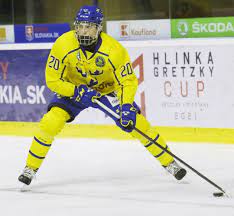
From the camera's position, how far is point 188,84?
23.4 feet

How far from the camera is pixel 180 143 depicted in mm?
7059

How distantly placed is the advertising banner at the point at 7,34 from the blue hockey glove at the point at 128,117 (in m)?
3.14

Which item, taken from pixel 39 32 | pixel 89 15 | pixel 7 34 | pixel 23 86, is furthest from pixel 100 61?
pixel 7 34

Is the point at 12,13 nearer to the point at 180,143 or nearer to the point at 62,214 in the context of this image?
the point at 180,143

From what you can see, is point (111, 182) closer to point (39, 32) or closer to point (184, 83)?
point (184, 83)

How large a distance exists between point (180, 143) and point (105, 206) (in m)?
2.22

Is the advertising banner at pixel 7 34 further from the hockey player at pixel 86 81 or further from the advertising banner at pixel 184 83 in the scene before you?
the hockey player at pixel 86 81

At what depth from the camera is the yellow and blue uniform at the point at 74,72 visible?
5379 mm

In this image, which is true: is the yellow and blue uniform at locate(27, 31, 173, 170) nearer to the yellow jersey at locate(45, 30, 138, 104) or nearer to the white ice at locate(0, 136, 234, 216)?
the yellow jersey at locate(45, 30, 138, 104)

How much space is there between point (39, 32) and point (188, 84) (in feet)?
5.47

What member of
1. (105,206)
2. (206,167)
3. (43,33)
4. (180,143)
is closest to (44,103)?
(43,33)

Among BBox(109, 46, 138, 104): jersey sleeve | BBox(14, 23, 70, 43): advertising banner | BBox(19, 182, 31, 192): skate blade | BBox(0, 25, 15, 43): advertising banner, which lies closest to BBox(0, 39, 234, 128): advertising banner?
BBox(14, 23, 70, 43): advertising banner

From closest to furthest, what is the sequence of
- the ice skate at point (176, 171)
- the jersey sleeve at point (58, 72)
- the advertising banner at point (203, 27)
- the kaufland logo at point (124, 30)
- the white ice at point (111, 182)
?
the white ice at point (111, 182)
the jersey sleeve at point (58, 72)
the ice skate at point (176, 171)
the advertising banner at point (203, 27)
the kaufland logo at point (124, 30)

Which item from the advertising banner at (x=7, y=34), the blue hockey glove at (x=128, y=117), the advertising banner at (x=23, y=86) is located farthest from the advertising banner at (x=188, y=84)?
the blue hockey glove at (x=128, y=117)
